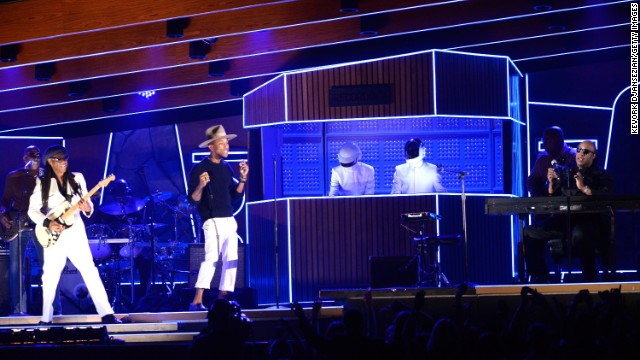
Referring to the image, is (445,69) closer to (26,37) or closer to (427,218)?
(427,218)

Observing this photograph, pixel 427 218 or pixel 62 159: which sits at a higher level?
pixel 62 159

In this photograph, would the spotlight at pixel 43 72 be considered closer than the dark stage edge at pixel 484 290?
No

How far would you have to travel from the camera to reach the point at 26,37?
11.0m

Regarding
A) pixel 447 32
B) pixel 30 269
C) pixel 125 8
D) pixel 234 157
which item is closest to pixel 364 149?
pixel 234 157

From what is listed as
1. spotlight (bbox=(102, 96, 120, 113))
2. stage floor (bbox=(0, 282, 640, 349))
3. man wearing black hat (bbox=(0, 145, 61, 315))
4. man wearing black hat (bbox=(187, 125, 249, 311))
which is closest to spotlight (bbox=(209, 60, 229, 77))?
man wearing black hat (bbox=(187, 125, 249, 311))

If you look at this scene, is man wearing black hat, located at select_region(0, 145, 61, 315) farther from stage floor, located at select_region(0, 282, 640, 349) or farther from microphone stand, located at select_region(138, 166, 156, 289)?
stage floor, located at select_region(0, 282, 640, 349)

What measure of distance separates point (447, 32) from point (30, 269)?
716 cm

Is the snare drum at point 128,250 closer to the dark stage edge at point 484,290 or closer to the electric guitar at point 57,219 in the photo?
the electric guitar at point 57,219

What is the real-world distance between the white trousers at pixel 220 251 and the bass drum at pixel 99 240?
350 centimetres

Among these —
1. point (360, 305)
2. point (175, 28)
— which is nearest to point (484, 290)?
point (360, 305)

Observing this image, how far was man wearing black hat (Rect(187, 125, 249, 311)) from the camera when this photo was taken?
12.2m

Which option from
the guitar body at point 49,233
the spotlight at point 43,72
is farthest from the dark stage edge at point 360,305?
the spotlight at point 43,72

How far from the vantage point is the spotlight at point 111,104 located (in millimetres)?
16391

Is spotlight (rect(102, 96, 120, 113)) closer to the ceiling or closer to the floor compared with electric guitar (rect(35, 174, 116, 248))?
closer to the ceiling
